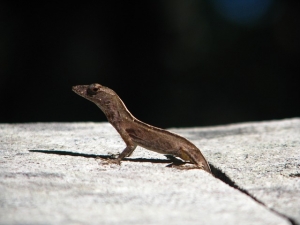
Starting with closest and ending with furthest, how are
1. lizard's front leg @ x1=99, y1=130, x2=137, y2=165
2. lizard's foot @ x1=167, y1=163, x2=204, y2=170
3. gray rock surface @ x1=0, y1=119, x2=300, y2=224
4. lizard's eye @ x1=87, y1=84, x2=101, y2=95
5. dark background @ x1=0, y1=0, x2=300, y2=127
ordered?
gray rock surface @ x1=0, y1=119, x2=300, y2=224 → lizard's foot @ x1=167, y1=163, x2=204, y2=170 → lizard's front leg @ x1=99, y1=130, x2=137, y2=165 → lizard's eye @ x1=87, y1=84, x2=101, y2=95 → dark background @ x1=0, y1=0, x2=300, y2=127

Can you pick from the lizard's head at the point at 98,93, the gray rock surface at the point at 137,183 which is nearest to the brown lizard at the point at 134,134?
the lizard's head at the point at 98,93

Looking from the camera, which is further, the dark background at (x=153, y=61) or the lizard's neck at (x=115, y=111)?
the dark background at (x=153, y=61)

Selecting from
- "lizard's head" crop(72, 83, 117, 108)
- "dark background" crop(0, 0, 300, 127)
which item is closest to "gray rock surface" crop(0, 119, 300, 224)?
"lizard's head" crop(72, 83, 117, 108)

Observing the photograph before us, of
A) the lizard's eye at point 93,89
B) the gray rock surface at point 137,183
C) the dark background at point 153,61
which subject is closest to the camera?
the gray rock surface at point 137,183

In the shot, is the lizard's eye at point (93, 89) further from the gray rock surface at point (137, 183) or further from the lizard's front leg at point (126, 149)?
the gray rock surface at point (137, 183)

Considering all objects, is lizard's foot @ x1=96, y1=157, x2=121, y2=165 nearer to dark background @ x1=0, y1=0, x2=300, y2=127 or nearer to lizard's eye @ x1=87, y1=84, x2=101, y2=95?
lizard's eye @ x1=87, y1=84, x2=101, y2=95

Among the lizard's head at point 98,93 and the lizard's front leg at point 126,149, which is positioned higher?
the lizard's head at point 98,93

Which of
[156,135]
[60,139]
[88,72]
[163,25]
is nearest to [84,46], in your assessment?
[88,72]
